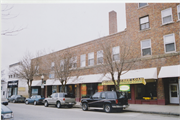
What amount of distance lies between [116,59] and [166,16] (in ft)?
21.7

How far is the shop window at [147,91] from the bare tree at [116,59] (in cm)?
253

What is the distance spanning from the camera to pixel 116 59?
18.0 meters

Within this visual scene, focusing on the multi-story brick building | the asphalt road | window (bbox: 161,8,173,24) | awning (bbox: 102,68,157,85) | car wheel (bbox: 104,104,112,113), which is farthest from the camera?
window (bbox: 161,8,173,24)

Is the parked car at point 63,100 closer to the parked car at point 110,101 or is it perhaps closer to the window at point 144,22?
the parked car at point 110,101

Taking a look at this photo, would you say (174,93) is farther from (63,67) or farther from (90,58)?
(63,67)

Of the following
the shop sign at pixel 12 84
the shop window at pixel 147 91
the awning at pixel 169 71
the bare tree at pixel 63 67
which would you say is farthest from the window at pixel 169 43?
the shop sign at pixel 12 84

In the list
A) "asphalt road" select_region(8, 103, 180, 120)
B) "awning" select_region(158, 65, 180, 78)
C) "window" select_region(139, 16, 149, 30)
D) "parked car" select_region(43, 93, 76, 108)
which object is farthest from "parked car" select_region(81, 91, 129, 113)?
"window" select_region(139, 16, 149, 30)

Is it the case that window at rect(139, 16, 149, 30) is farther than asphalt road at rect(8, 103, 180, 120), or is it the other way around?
window at rect(139, 16, 149, 30)

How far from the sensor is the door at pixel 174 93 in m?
16.1

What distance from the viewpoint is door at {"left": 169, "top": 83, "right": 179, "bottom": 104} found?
16.1 m

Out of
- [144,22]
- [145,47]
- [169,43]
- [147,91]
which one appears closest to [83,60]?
[145,47]

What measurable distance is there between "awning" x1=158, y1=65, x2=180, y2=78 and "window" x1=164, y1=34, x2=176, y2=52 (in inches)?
75.1

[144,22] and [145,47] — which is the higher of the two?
[144,22]

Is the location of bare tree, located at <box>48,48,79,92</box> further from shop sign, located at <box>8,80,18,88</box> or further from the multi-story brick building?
shop sign, located at <box>8,80,18,88</box>
